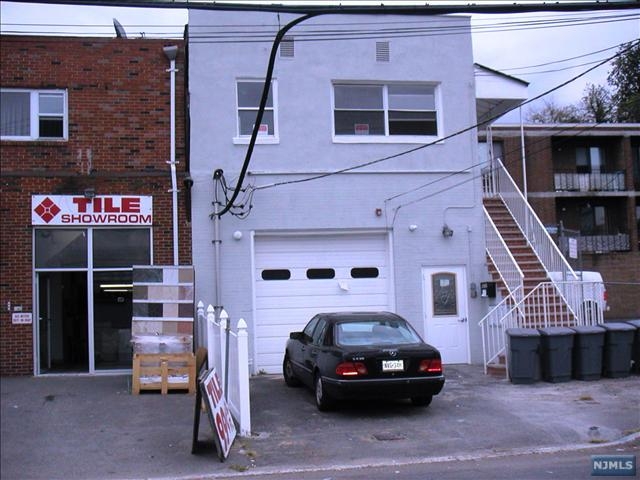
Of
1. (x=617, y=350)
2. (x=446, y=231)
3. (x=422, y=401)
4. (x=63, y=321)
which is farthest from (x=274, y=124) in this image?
(x=617, y=350)

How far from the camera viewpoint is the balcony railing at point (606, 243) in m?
35.8

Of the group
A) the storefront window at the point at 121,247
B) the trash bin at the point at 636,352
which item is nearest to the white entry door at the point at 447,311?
the trash bin at the point at 636,352

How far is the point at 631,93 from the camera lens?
12859 millimetres

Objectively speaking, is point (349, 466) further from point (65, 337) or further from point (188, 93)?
point (188, 93)

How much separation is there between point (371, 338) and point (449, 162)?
649 centimetres

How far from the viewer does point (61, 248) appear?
1397cm

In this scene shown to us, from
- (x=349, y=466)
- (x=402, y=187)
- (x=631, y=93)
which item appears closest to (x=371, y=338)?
(x=349, y=466)

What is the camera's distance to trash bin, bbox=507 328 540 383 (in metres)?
12.2

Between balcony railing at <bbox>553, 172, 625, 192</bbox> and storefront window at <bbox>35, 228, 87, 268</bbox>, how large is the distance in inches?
1066

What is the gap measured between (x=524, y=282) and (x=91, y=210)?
29.5 feet

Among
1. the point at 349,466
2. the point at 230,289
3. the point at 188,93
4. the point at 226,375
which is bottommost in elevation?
the point at 349,466

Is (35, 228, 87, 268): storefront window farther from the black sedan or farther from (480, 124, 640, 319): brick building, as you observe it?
(480, 124, 640, 319): brick building

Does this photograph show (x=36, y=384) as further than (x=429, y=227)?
No

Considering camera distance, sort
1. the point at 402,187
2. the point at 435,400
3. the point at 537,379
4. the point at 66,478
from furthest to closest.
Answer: the point at 402,187 → the point at 537,379 → the point at 435,400 → the point at 66,478
